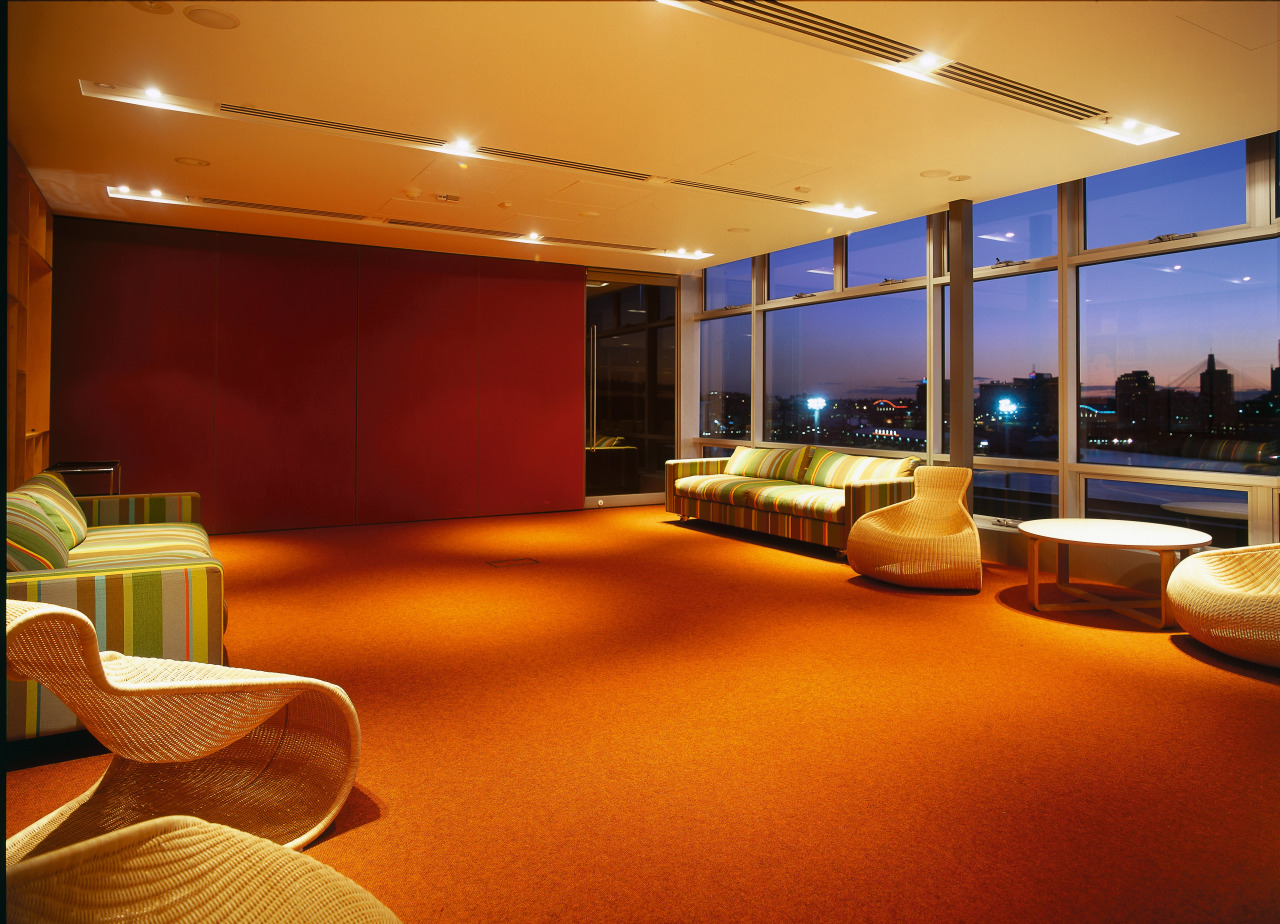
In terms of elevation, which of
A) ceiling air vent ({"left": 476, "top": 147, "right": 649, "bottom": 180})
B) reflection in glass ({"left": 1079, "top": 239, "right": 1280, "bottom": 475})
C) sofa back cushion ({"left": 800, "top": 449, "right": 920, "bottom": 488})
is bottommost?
sofa back cushion ({"left": 800, "top": 449, "right": 920, "bottom": 488})

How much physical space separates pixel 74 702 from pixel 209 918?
686 mm

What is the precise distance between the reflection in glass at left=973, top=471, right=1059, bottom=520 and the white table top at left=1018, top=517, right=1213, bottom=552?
1.28m

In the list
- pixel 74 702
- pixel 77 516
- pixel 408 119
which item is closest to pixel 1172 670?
pixel 74 702

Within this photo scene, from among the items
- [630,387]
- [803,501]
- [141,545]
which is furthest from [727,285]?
[141,545]

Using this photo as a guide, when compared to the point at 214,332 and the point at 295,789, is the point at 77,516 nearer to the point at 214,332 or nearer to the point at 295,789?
the point at 295,789

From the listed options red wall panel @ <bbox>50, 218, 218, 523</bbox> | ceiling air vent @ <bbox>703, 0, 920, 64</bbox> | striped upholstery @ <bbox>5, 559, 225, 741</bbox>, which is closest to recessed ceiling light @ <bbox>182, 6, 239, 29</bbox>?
ceiling air vent @ <bbox>703, 0, 920, 64</bbox>

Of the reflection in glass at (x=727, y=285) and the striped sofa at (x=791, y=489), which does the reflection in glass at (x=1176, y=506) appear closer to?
the striped sofa at (x=791, y=489)

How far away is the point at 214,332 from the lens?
298 inches

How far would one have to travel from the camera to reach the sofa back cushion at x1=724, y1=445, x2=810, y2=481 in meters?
7.81

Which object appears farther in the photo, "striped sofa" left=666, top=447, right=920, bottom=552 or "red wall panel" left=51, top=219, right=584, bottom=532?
"red wall panel" left=51, top=219, right=584, bottom=532

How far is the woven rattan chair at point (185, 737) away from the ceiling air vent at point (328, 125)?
3.45 metres

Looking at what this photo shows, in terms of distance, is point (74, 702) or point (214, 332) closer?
point (74, 702)

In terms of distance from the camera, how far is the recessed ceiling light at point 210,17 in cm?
332

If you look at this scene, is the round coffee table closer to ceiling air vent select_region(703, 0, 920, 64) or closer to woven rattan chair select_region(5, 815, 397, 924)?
ceiling air vent select_region(703, 0, 920, 64)
